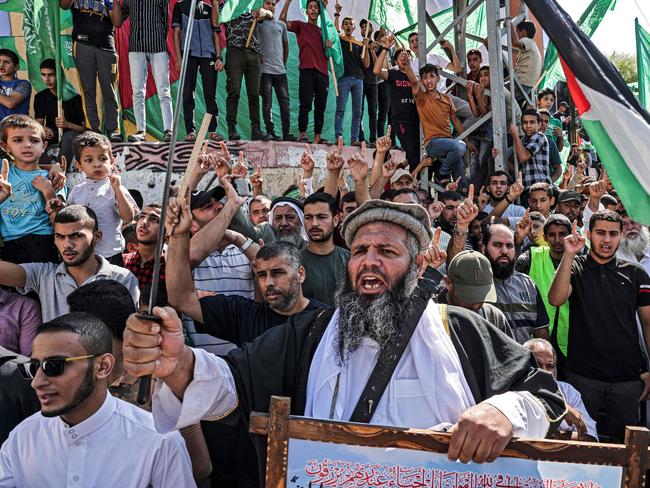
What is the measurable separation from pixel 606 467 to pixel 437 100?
7.01 meters

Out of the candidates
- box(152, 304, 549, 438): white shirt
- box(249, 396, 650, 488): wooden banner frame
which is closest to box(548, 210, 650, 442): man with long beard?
box(152, 304, 549, 438): white shirt

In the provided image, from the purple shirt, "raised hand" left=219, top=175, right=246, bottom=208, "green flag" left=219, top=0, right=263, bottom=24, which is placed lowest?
the purple shirt

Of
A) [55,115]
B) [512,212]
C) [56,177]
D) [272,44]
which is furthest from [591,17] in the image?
[56,177]

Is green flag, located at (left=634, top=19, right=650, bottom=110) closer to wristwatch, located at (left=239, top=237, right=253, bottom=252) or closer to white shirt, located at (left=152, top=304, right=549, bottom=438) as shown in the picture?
wristwatch, located at (left=239, top=237, right=253, bottom=252)

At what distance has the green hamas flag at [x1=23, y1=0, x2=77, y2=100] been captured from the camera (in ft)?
24.6

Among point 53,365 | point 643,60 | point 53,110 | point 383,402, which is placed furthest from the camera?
point 643,60

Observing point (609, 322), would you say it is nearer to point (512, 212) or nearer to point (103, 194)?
point (512, 212)

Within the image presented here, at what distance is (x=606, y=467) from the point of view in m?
1.99

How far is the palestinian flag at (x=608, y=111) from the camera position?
322 cm

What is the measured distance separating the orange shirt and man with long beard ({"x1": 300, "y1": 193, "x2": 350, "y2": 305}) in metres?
4.19

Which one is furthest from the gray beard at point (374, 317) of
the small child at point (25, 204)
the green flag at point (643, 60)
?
the green flag at point (643, 60)

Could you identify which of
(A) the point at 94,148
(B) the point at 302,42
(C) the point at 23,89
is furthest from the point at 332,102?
Answer: (A) the point at 94,148

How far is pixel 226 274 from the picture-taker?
4.40m

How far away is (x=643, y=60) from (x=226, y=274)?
8.26 m
